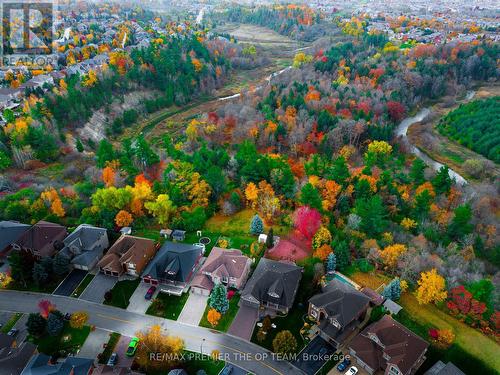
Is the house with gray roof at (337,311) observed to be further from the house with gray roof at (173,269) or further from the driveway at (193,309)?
the house with gray roof at (173,269)

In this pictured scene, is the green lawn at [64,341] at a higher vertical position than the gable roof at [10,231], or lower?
lower

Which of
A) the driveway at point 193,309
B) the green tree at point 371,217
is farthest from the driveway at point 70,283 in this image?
the green tree at point 371,217

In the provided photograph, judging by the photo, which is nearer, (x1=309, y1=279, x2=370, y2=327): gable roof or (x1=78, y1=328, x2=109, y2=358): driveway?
(x1=78, y1=328, x2=109, y2=358): driveway

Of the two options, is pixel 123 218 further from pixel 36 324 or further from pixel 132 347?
pixel 132 347

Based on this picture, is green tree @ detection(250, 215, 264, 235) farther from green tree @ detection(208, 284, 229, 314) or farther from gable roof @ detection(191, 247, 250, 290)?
green tree @ detection(208, 284, 229, 314)

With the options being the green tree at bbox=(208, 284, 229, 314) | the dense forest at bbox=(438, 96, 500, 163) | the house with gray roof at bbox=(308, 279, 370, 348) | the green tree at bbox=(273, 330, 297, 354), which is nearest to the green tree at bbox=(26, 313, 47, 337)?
the green tree at bbox=(208, 284, 229, 314)

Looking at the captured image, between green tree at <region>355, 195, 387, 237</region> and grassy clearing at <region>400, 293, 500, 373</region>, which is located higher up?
green tree at <region>355, 195, 387, 237</region>
